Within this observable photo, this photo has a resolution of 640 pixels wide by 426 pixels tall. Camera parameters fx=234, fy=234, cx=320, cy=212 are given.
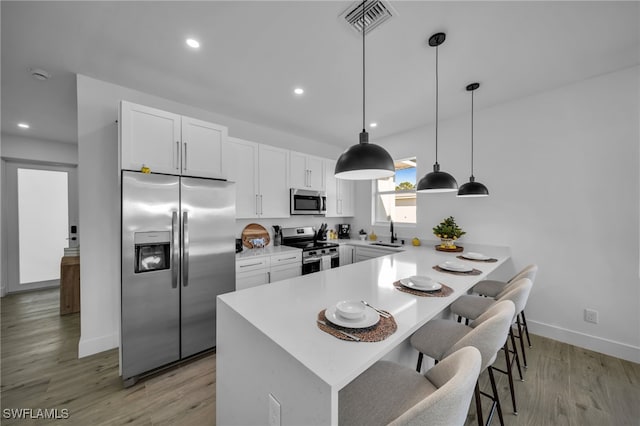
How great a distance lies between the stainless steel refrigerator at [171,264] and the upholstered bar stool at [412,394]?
1.85 metres

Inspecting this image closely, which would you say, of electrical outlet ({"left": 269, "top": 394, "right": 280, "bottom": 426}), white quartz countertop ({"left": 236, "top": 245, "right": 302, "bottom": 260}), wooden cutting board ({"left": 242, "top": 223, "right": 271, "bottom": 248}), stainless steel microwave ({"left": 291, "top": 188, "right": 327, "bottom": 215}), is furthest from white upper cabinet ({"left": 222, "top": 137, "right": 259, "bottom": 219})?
electrical outlet ({"left": 269, "top": 394, "right": 280, "bottom": 426})

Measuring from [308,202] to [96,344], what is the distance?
2.99 metres

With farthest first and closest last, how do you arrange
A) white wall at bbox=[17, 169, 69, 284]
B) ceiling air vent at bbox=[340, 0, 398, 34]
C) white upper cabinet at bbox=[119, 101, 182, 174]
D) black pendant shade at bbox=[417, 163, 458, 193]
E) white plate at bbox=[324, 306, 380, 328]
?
1. white wall at bbox=[17, 169, 69, 284]
2. black pendant shade at bbox=[417, 163, 458, 193]
3. white upper cabinet at bbox=[119, 101, 182, 174]
4. ceiling air vent at bbox=[340, 0, 398, 34]
5. white plate at bbox=[324, 306, 380, 328]

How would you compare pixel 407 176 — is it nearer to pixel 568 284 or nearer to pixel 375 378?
pixel 568 284

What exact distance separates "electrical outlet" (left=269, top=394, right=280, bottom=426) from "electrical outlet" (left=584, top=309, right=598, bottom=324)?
3360 mm

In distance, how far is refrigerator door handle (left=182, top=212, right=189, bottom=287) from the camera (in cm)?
220

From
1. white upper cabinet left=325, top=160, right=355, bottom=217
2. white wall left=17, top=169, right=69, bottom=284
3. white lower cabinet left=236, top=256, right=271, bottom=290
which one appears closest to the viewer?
white lower cabinet left=236, top=256, right=271, bottom=290

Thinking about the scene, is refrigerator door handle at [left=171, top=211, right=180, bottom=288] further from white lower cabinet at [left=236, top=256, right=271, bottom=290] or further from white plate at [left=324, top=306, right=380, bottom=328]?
white plate at [left=324, top=306, right=380, bottom=328]

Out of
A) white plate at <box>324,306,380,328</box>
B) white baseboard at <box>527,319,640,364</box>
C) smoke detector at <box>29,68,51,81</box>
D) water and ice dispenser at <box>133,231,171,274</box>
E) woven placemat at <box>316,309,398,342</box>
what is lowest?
white baseboard at <box>527,319,640,364</box>

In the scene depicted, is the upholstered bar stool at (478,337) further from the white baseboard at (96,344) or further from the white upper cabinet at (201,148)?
the white baseboard at (96,344)

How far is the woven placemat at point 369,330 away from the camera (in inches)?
38.5

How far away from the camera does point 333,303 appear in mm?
1368

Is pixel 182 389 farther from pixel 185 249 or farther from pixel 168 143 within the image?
pixel 168 143

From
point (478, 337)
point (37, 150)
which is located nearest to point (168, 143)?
point (478, 337)
